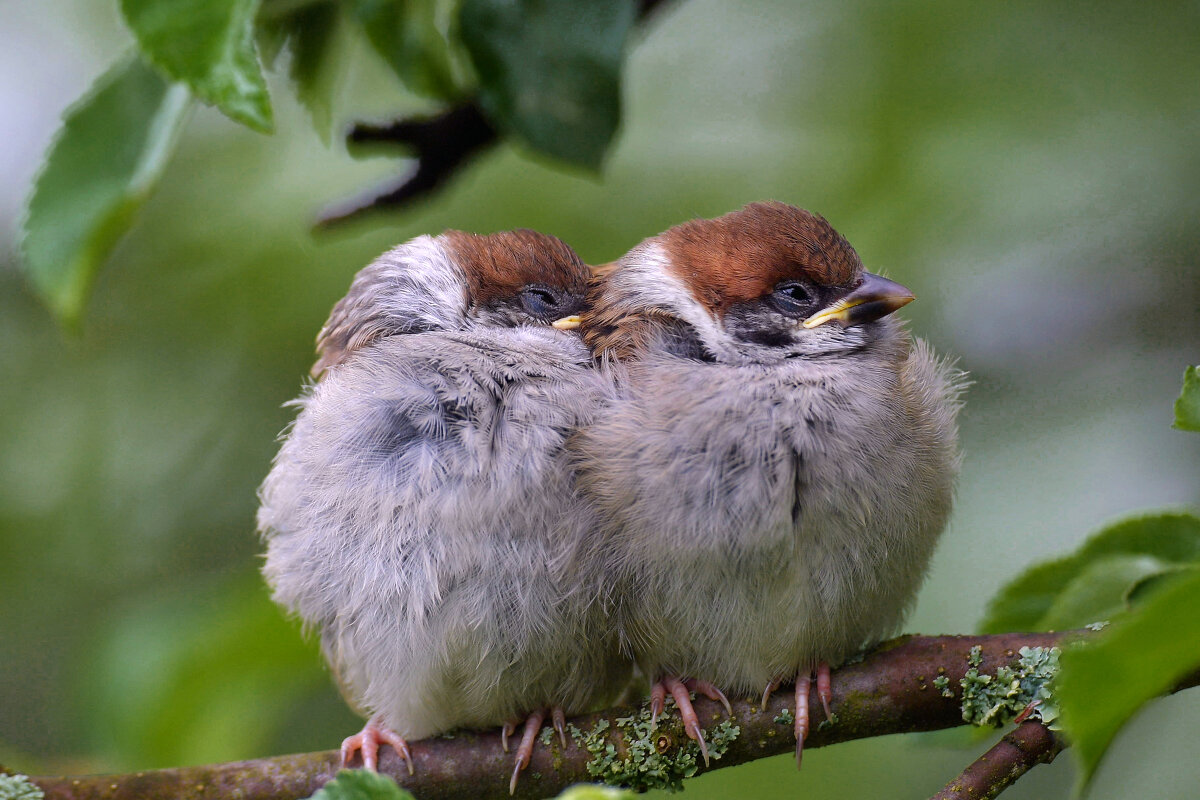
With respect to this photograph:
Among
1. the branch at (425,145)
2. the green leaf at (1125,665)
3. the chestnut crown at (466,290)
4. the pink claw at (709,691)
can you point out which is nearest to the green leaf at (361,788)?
the green leaf at (1125,665)

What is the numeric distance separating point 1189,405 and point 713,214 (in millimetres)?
1994

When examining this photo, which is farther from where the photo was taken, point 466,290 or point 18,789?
point 466,290

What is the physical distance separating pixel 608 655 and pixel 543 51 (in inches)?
48.1

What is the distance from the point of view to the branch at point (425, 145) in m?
2.54

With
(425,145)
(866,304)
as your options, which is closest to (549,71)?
(425,145)

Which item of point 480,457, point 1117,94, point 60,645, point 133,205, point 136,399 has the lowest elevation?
point 60,645

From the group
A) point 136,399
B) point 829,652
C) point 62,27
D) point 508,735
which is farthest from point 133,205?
point 62,27

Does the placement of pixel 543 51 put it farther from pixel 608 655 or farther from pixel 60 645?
pixel 60 645

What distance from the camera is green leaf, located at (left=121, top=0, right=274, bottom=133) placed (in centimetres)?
183

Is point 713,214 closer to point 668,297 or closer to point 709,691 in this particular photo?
point 668,297

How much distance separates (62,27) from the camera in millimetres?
3912

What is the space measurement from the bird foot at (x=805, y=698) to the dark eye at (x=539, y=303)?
0.95 m

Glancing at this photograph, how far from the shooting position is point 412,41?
8.44 feet

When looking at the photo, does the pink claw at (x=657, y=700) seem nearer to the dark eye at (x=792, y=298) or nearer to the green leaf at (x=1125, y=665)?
the dark eye at (x=792, y=298)
